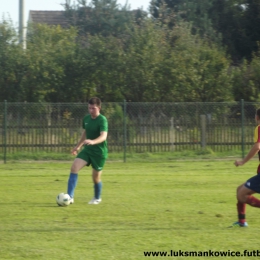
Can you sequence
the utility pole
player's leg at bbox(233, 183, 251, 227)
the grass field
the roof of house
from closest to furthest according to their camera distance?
1. the grass field
2. player's leg at bbox(233, 183, 251, 227)
3. the utility pole
4. the roof of house

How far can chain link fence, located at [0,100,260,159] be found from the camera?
21.6 m

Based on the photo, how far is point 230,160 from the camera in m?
21.5

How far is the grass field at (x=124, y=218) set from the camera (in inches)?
282

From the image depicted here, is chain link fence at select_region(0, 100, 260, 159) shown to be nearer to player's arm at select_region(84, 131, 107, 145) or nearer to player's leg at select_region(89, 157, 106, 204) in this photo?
player's leg at select_region(89, 157, 106, 204)

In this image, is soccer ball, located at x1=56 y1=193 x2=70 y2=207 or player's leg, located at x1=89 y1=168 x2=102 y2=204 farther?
player's leg, located at x1=89 y1=168 x2=102 y2=204

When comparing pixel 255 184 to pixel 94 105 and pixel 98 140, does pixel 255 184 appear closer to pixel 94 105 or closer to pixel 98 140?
pixel 98 140

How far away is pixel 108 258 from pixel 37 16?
195 feet

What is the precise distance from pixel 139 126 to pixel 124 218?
42.1 ft

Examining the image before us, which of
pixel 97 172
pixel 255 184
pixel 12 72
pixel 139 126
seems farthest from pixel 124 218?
pixel 12 72

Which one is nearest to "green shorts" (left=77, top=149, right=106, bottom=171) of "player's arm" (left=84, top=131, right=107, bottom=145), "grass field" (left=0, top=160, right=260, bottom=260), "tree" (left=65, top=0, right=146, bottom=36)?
"player's arm" (left=84, top=131, right=107, bottom=145)

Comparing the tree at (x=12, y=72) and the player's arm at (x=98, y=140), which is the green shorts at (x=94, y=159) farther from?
the tree at (x=12, y=72)

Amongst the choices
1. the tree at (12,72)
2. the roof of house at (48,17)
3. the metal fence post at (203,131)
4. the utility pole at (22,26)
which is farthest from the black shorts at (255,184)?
the roof of house at (48,17)

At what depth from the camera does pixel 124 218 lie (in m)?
9.31

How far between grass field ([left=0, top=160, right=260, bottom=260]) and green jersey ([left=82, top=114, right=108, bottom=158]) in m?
0.89
